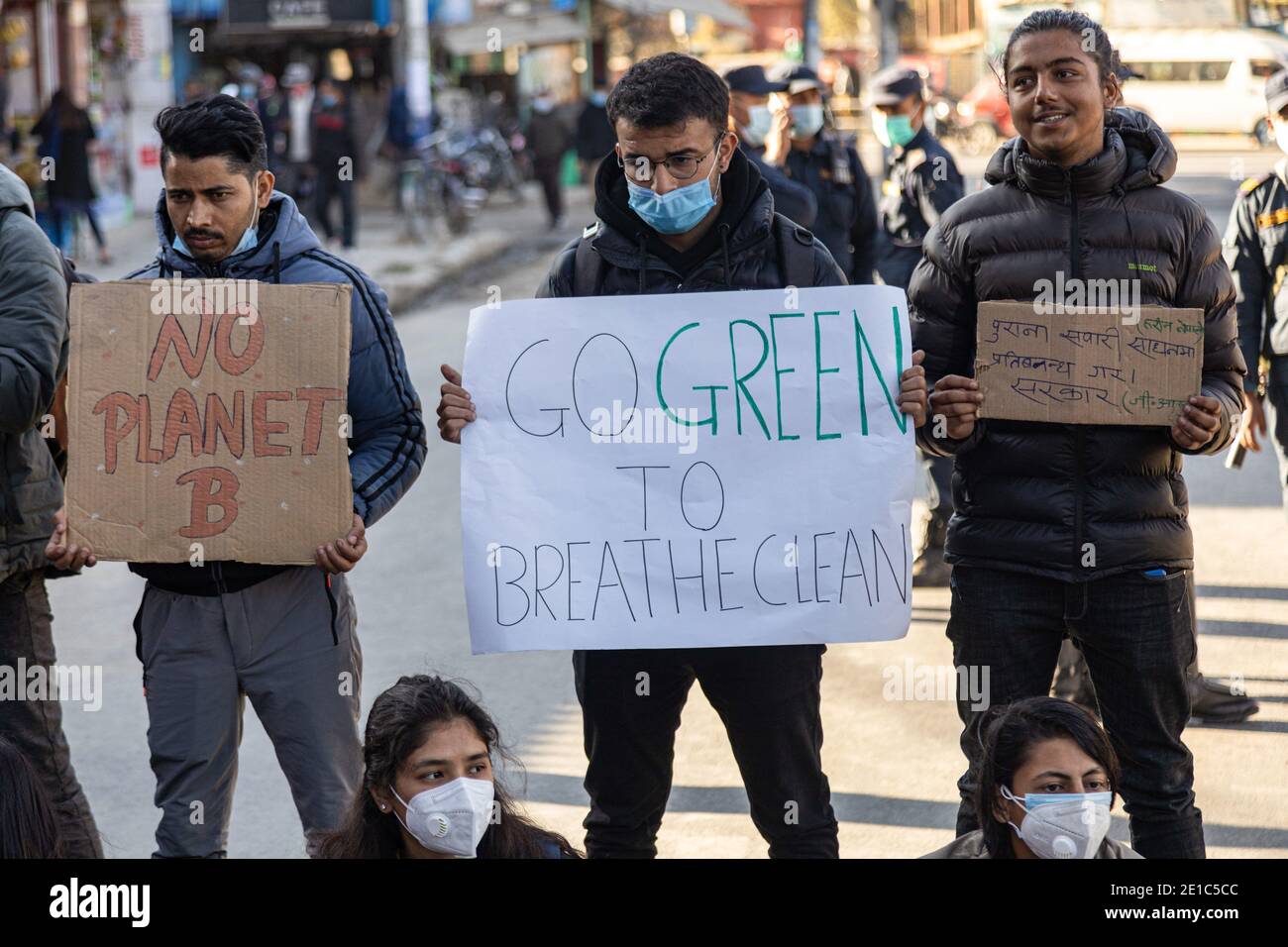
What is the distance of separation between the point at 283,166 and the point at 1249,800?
18.0 metres

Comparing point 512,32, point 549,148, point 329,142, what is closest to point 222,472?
point 329,142

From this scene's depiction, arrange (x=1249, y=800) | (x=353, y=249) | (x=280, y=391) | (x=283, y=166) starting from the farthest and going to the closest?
1. (x=283, y=166)
2. (x=353, y=249)
3. (x=1249, y=800)
4. (x=280, y=391)

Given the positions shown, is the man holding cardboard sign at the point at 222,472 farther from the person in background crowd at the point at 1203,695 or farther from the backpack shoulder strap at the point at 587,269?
the person in background crowd at the point at 1203,695

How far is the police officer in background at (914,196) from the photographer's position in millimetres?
7227

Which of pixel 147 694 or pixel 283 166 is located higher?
pixel 283 166

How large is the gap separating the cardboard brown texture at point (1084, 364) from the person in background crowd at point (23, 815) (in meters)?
2.03

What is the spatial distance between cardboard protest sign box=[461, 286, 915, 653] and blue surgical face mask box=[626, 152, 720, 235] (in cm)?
17

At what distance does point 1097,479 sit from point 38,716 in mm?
2488

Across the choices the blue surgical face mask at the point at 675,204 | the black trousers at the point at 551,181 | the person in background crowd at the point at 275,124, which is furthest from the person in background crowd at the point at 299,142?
the blue surgical face mask at the point at 675,204

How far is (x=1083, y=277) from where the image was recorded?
143 inches
